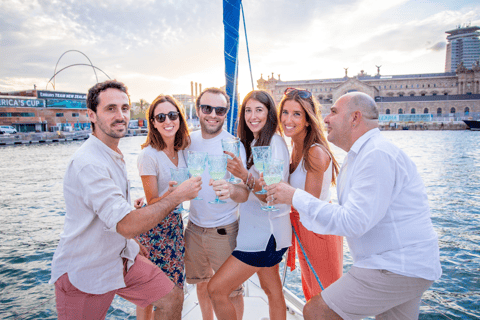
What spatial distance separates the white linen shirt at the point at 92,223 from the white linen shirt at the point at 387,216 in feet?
3.79

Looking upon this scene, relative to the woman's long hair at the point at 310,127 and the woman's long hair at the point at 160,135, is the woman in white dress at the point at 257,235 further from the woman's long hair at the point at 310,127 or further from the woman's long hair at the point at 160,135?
the woman's long hair at the point at 160,135

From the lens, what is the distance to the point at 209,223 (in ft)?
7.91

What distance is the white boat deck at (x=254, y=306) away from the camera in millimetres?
2838

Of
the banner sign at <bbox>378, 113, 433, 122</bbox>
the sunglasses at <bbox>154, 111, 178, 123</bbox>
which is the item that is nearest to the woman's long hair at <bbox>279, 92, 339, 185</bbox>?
the sunglasses at <bbox>154, 111, 178, 123</bbox>

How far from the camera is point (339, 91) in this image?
231 ft

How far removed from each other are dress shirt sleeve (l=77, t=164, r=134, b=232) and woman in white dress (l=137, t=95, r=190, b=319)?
0.61 meters

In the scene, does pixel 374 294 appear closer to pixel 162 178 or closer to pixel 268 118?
pixel 268 118

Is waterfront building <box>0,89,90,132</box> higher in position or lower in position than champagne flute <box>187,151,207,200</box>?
higher

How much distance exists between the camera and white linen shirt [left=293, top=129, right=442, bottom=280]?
154cm

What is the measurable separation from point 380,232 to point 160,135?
1.79 metres

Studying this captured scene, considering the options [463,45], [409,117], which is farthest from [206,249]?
[463,45]

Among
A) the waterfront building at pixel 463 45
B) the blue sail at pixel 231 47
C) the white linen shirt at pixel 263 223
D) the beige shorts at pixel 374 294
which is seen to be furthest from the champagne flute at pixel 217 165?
the waterfront building at pixel 463 45

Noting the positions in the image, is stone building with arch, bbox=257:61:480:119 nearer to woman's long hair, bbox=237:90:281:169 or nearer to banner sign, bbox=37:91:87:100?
banner sign, bbox=37:91:87:100

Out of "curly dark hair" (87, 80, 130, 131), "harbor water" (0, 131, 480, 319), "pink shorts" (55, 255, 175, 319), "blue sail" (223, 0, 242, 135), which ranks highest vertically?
"blue sail" (223, 0, 242, 135)
